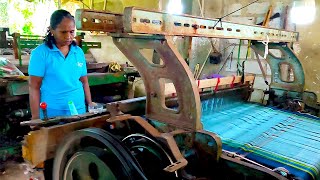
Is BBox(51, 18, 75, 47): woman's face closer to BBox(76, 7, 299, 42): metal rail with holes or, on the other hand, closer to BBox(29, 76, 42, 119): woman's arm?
BBox(29, 76, 42, 119): woman's arm

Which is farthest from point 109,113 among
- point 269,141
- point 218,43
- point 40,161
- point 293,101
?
point 218,43

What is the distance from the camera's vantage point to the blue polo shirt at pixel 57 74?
221cm

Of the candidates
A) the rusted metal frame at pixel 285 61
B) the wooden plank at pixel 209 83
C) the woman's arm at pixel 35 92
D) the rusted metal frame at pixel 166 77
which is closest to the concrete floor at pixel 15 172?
the woman's arm at pixel 35 92

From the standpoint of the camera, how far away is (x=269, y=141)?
2070 millimetres

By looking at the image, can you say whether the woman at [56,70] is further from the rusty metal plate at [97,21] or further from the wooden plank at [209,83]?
the wooden plank at [209,83]

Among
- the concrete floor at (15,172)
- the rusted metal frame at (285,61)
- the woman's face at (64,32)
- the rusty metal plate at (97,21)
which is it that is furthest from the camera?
the concrete floor at (15,172)

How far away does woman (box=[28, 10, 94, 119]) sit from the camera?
2.20 meters

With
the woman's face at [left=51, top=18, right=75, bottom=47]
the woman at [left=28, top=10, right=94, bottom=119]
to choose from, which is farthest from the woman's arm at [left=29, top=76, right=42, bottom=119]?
the woman's face at [left=51, top=18, right=75, bottom=47]

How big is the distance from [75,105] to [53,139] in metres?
0.80

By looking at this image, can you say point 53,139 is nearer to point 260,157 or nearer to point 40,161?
point 40,161

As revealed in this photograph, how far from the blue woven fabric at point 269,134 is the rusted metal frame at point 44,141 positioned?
1.10 m

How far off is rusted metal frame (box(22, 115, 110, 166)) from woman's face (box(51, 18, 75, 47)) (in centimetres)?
83

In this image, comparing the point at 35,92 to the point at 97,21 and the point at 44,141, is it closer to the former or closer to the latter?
the point at 44,141

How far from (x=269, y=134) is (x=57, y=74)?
1841 mm
